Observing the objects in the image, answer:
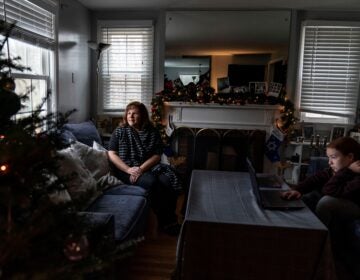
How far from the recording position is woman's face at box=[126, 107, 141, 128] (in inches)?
122

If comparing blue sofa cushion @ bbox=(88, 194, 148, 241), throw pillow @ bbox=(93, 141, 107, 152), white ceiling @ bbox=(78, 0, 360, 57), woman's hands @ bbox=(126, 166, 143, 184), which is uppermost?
white ceiling @ bbox=(78, 0, 360, 57)

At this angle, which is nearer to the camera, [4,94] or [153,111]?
[4,94]

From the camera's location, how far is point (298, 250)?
1.52 meters

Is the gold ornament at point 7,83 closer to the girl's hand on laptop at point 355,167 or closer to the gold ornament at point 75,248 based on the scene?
the gold ornament at point 75,248

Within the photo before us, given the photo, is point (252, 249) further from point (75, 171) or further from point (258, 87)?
point (258, 87)

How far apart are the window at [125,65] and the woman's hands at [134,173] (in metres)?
1.61

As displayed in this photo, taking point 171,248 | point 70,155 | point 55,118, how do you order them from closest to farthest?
point 55,118, point 70,155, point 171,248

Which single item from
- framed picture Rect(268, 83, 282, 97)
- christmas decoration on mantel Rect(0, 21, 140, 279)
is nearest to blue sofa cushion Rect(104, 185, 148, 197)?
christmas decoration on mantel Rect(0, 21, 140, 279)

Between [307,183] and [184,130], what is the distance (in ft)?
7.09

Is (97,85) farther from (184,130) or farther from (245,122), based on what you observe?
(245,122)

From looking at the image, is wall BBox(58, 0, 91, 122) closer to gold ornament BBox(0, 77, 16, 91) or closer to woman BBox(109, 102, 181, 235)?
woman BBox(109, 102, 181, 235)

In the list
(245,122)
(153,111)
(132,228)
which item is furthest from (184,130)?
(132,228)

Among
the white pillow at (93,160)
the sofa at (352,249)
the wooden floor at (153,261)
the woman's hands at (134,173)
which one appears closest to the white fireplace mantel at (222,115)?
the woman's hands at (134,173)

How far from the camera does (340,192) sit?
212 cm
